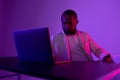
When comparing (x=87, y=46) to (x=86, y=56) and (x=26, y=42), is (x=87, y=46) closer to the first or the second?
(x=86, y=56)

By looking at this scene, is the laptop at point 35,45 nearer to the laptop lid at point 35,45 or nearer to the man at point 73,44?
the laptop lid at point 35,45

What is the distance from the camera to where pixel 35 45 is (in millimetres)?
1372

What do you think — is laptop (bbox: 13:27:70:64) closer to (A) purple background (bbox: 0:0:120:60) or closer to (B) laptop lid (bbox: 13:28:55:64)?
(B) laptop lid (bbox: 13:28:55:64)

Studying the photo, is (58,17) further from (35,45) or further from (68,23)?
Result: (35,45)

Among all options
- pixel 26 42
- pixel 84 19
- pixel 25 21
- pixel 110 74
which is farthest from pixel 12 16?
pixel 110 74

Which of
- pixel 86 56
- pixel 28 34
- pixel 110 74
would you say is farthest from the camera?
pixel 86 56

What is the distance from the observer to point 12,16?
332 cm

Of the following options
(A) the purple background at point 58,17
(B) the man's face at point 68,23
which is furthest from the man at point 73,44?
(A) the purple background at point 58,17

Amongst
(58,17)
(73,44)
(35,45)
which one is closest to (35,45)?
(35,45)

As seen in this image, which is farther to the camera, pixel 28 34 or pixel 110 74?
pixel 28 34

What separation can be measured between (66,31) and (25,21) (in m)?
1.40

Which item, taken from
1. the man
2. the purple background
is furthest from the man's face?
the purple background

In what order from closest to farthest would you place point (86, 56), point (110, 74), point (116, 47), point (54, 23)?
1. point (110, 74)
2. point (86, 56)
3. point (116, 47)
4. point (54, 23)

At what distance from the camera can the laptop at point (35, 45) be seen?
1.30m
